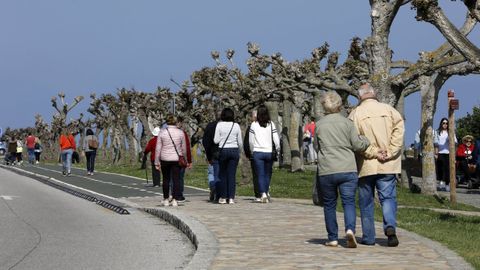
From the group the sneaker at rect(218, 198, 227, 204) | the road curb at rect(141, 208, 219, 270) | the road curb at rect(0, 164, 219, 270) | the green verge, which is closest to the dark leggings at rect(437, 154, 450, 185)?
the green verge

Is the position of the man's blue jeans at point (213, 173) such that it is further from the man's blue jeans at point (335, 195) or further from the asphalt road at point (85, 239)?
the man's blue jeans at point (335, 195)

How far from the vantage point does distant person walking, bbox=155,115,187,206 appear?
1938 cm

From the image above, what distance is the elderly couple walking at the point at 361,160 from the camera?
11.5m

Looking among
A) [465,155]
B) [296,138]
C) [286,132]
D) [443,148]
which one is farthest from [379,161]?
[286,132]

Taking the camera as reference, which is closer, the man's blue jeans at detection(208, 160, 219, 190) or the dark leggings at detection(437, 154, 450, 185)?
the man's blue jeans at detection(208, 160, 219, 190)

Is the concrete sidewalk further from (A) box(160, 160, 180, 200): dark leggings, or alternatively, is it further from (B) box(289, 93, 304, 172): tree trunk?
(B) box(289, 93, 304, 172): tree trunk

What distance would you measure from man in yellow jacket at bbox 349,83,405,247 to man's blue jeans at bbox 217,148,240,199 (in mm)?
8121

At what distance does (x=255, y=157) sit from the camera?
19.9 m

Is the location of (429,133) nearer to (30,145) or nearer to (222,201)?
(222,201)

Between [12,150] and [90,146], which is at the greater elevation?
[12,150]

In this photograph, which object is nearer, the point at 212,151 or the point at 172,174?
the point at 172,174

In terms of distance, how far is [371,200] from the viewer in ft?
38.6

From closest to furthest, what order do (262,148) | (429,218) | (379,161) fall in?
(379,161)
(429,218)
(262,148)

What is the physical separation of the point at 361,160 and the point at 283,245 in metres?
1.32
